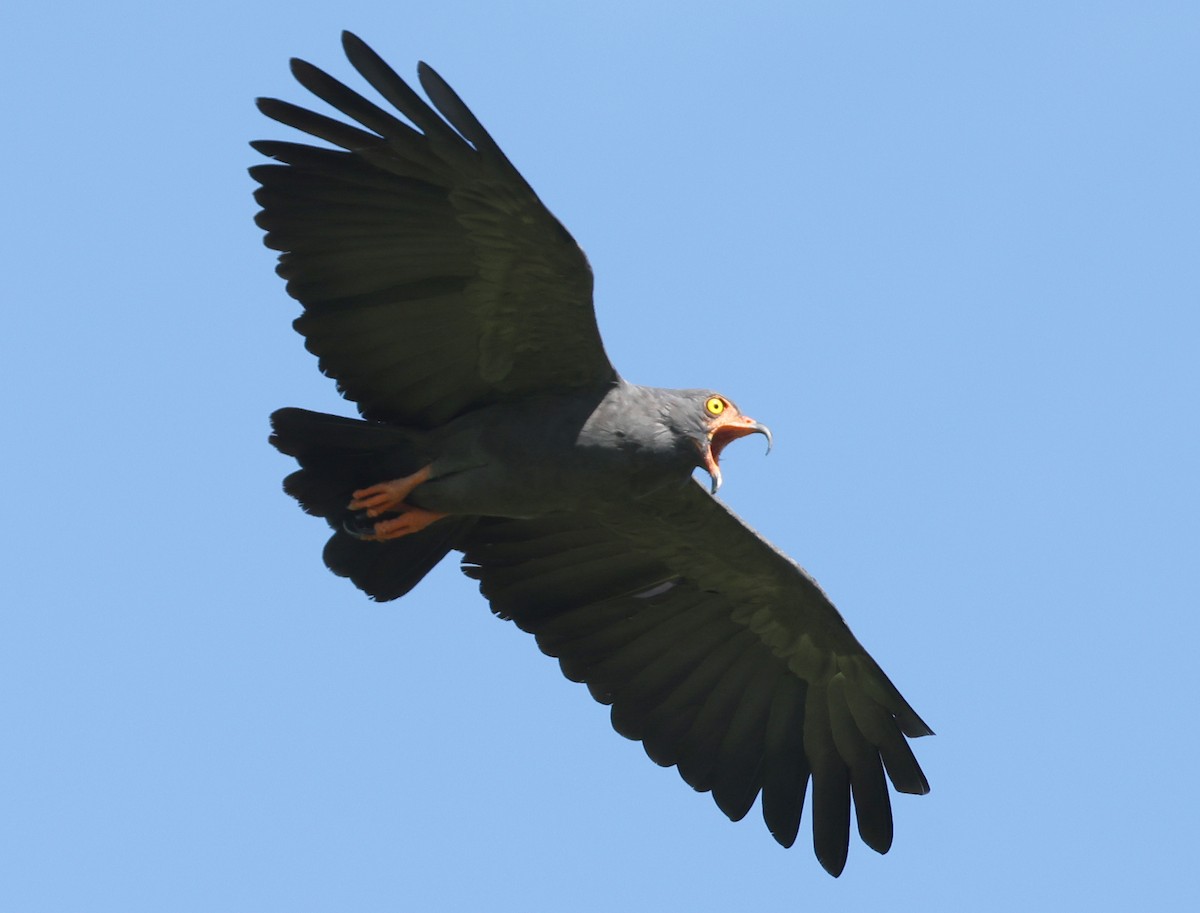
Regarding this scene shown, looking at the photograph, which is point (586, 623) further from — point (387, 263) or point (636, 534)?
point (387, 263)

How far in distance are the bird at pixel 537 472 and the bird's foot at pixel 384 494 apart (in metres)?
0.01

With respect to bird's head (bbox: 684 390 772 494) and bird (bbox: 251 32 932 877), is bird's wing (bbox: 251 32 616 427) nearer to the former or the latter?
bird (bbox: 251 32 932 877)

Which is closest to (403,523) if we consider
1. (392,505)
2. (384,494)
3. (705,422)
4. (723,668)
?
(392,505)

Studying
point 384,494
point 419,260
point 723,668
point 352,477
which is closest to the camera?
point 419,260

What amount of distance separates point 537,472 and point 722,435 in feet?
3.72

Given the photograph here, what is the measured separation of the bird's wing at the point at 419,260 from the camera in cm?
1051

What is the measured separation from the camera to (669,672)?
12.9 m

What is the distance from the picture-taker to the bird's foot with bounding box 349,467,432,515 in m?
11.2

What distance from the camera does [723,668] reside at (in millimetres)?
12992

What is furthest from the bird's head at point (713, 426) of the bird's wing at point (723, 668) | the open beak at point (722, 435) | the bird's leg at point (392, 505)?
the bird's leg at point (392, 505)

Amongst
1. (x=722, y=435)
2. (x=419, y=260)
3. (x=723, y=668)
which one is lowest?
(x=723, y=668)

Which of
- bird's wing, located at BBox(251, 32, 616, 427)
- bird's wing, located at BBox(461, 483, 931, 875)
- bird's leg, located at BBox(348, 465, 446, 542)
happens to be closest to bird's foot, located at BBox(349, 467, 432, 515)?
bird's leg, located at BBox(348, 465, 446, 542)

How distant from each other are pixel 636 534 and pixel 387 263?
2408mm

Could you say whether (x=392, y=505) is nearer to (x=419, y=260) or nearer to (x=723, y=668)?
(x=419, y=260)
